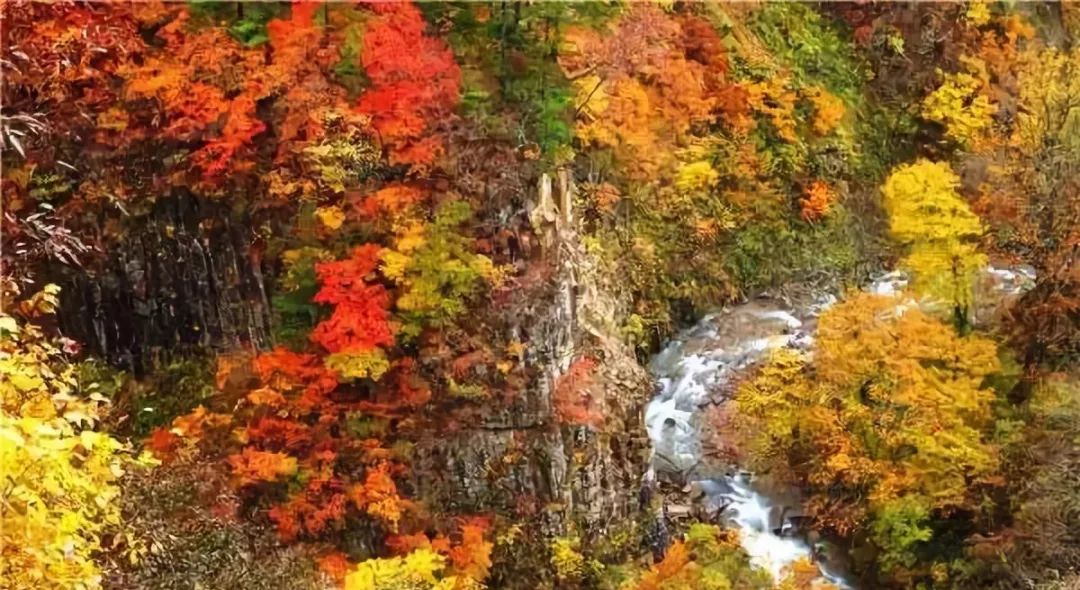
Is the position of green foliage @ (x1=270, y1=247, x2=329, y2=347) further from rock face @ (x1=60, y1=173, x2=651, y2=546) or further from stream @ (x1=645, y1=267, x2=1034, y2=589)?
stream @ (x1=645, y1=267, x2=1034, y2=589)

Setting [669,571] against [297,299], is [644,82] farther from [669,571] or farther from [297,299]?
[669,571]

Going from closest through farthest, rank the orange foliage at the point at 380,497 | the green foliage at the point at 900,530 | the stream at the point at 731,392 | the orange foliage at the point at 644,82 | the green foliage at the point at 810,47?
the orange foliage at the point at 380,497
the green foliage at the point at 900,530
the stream at the point at 731,392
the orange foliage at the point at 644,82
the green foliage at the point at 810,47

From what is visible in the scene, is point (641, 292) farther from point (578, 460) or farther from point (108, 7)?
point (108, 7)

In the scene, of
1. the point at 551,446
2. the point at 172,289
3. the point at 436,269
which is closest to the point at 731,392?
the point at 551,446

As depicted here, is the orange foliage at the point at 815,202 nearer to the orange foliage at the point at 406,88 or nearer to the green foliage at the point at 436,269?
the green foliage at the point at 436,269

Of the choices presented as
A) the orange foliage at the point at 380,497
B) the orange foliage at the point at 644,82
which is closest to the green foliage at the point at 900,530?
the orange foliage at the point at 380,497

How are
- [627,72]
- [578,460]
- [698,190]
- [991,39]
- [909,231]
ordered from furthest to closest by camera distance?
[991,39], [698,190], [627,72], [909,231], [578,460]

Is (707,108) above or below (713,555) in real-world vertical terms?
above

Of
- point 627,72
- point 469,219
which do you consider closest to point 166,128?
point 469,219
